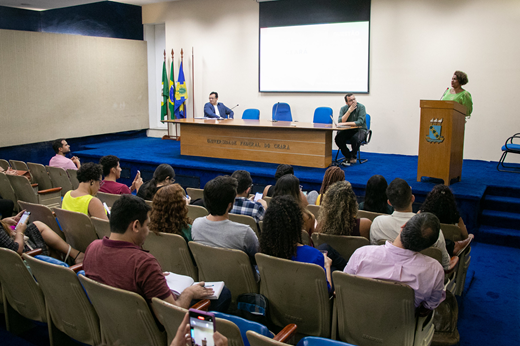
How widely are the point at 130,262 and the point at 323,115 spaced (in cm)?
643

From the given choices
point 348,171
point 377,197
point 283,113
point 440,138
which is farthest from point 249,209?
point 283,113

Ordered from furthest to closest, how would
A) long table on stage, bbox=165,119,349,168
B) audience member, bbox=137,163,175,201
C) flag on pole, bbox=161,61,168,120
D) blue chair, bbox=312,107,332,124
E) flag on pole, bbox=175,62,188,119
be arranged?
flag on pole, bbox=161,61,168,120 → flag on pole, bbox=175,62,188,119 → blue chair, bbox=312,107,332,124 → long table on stage, bbox=165,119,349,168 → audience member, bbox=137,163,175,201

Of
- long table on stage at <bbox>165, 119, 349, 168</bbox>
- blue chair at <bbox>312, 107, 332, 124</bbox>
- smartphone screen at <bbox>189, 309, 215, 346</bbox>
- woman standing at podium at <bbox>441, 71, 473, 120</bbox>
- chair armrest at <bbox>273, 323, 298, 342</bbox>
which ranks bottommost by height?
chair armrest at <bbox>273, 323, 298, 342</bbox>

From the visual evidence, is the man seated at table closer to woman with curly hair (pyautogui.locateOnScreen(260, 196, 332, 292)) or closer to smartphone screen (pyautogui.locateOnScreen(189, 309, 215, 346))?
woman with curly hair (pyautogui.locateOnScreen(260, 196, 332, 292))

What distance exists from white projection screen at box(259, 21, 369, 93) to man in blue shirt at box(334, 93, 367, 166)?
1541 millimetres

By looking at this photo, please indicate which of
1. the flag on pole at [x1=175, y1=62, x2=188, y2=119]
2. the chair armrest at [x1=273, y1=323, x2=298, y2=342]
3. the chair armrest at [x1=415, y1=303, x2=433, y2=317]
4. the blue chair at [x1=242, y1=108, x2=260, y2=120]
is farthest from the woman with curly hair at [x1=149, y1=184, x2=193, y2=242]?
the flag on pole at [x1=175, y1=62, x2=188, y2=119]

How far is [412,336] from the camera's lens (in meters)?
2.10

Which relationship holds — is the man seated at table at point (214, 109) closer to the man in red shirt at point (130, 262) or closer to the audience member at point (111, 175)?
the audience member at point (111, 175)

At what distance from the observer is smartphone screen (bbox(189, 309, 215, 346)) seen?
1.39 meters

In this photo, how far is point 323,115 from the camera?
798cm

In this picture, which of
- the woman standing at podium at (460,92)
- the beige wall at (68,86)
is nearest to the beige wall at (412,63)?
the woman standing at podium at (460,92)

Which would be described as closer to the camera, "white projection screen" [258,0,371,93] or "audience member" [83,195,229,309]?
"audience member" [83,195,229,309]

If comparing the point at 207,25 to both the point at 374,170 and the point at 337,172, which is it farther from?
the point at 337,172

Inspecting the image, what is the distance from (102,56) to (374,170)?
659 cm
